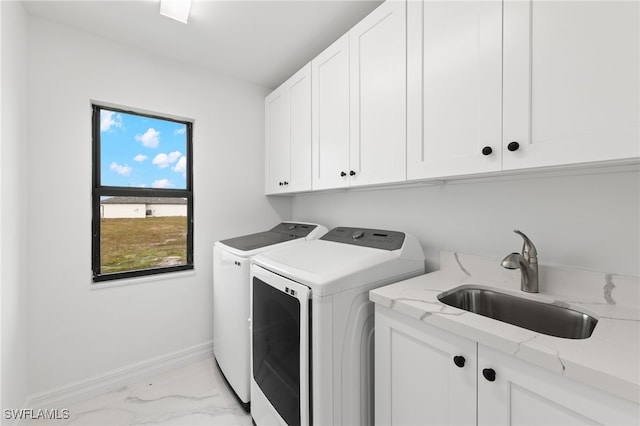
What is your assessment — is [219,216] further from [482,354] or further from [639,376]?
[639,376]

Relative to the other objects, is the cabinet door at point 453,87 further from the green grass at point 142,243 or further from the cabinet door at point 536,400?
the green grass at point 142,243

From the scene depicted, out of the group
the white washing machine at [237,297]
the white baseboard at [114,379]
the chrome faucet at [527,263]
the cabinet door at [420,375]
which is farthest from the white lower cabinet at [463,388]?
the white baseboard at [114,379]

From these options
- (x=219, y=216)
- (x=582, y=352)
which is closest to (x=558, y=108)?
(x=582, y=352)

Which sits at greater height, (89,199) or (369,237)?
(89,199)

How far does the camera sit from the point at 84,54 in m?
1.88

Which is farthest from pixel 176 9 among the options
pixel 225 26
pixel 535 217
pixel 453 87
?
pixel 535 217

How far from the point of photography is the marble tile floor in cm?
168

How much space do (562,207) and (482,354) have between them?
30.2 inches

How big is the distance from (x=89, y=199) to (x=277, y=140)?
1.48 meters

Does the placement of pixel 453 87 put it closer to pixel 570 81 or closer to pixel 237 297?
pixel 570 81

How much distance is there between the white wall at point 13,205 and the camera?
1.38 m

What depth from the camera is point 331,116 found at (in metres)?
1.79

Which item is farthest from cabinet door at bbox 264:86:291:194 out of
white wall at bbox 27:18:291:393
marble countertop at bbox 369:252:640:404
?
marble countertop at bbox 369:252:640:404

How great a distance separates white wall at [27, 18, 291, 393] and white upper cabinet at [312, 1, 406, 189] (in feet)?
3.45
